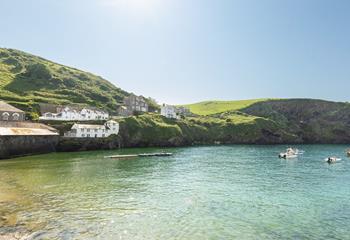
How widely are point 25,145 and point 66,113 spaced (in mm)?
50110

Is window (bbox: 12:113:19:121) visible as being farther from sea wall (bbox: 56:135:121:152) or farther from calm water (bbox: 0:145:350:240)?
calm water (bbox: 0:145:350:240)

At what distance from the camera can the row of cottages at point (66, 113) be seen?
14388 centimetres

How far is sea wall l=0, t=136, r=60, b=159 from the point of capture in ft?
294

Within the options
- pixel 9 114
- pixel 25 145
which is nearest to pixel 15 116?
pixel 9 114

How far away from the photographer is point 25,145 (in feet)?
321

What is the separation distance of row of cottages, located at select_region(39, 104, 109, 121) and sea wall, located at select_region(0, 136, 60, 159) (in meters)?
30.8

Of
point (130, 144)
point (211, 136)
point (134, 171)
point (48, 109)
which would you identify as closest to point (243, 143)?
point (211, 136)

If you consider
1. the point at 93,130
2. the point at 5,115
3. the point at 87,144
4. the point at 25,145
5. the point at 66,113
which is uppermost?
the point at 66,113

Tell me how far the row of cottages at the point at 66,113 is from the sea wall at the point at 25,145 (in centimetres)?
3084

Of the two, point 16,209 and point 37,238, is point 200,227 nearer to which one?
point 37,238

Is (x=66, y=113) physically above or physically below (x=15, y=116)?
above

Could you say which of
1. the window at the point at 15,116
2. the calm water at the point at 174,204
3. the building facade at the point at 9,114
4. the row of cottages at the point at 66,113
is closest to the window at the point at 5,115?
the building facade at the point at 9,114

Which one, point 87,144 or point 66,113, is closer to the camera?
point 87,144

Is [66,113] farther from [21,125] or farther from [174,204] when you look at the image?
[174,204]
